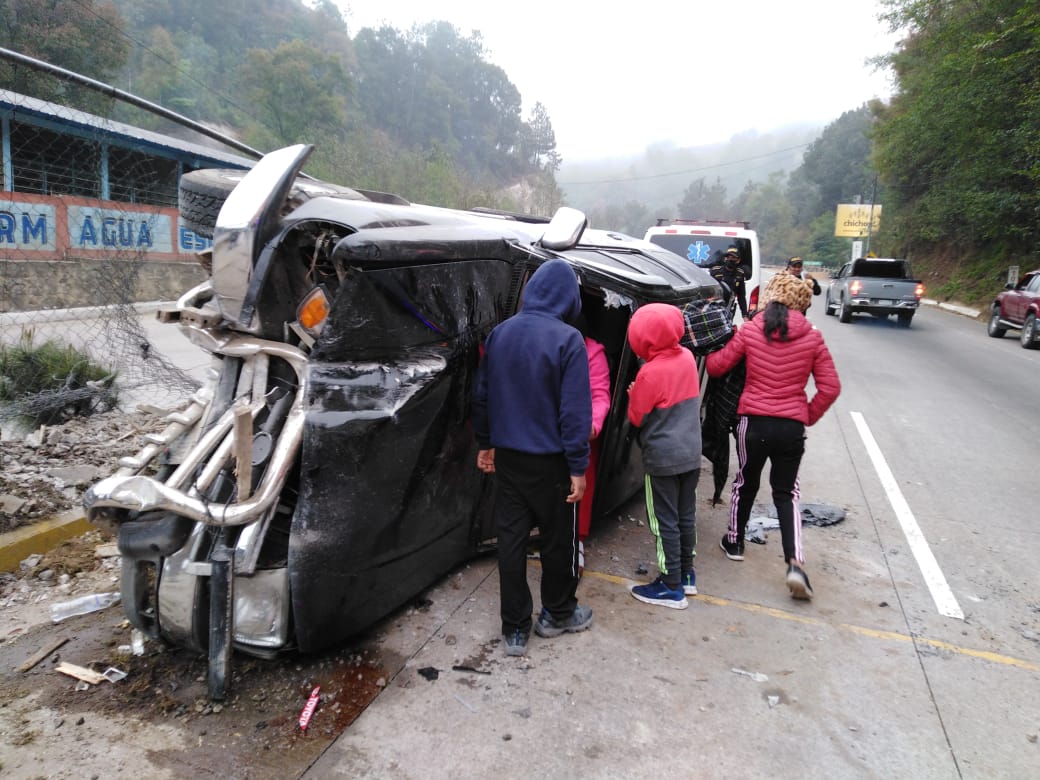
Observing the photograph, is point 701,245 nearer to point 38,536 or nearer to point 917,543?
point 917,543

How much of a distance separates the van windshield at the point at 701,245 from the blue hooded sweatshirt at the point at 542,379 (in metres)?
7.20

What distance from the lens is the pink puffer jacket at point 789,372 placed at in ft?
12.1

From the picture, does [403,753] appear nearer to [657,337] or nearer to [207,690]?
[207,690]

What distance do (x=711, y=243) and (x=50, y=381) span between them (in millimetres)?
8378

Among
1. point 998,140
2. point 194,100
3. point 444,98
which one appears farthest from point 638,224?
point 998,140

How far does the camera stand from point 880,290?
1686 cm

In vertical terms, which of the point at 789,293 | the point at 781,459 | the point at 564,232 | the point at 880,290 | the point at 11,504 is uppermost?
the point at 564,232

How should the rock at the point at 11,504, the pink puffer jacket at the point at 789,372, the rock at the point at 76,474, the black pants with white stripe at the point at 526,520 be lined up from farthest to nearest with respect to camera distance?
the rock at the point at 76,474
the rock at the point at 11,504
the pink puffer jacket at the point at 789,372
the black pants with white stripe at the point at 526,520

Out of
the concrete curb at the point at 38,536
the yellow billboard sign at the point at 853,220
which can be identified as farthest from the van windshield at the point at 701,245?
the yellow billboard sign at the point at 853,220

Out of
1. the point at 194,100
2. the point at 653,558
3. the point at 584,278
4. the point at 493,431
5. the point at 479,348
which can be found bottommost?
the point at 653,558

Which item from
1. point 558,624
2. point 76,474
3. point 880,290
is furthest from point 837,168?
point 76,474

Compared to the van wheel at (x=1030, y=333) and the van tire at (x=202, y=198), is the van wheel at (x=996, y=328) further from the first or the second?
the van tire at (x=202, y=198)

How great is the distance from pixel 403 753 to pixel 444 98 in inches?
3572

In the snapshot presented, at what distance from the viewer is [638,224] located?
104m
